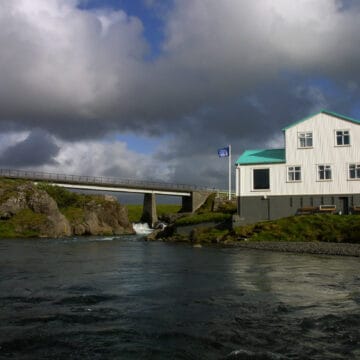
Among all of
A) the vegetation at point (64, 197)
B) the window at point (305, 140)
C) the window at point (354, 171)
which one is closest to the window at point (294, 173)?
the window at point (305, 140)

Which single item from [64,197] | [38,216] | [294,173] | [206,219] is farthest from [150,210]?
[294,173]

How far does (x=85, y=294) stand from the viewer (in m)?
13.4

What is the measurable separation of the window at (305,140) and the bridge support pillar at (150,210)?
50250 mm

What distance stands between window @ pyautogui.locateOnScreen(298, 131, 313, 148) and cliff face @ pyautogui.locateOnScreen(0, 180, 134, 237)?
38341mm

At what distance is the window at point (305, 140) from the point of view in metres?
45.3

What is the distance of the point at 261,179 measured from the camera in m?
46.7

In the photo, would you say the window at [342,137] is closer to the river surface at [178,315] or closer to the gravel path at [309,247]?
the gravel path at [309,247]

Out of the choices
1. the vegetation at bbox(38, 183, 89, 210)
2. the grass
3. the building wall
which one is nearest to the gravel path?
the grass

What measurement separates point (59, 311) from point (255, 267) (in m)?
13.0

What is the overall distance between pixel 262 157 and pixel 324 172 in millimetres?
7116

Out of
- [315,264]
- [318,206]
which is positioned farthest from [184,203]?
[315,264]

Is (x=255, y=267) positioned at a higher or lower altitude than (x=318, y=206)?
lower

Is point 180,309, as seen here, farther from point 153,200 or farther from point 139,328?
point 153,200

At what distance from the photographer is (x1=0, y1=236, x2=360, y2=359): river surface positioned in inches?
317
